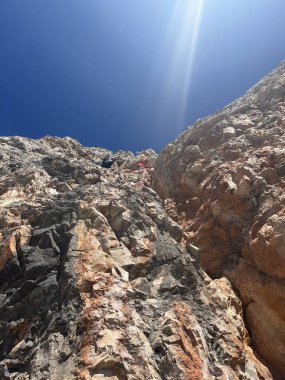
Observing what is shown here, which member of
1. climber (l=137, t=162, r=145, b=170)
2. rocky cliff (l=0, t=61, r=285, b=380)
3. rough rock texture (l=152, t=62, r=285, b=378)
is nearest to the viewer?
rocky cliff (l=0, t=61, r=285, b=380)

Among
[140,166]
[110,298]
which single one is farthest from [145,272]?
[140,166]

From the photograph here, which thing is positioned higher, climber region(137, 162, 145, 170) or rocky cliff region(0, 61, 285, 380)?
climber region(137, 162, 145, 170)

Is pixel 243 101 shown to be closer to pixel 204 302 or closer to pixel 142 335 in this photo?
pixel 204 302

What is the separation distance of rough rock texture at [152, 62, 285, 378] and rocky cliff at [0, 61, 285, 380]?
90 millimetres

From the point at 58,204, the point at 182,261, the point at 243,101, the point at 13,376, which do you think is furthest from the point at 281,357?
the point at 243,101

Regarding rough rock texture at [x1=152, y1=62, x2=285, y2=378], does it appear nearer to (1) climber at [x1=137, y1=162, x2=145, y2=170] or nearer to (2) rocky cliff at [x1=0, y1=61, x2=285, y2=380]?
(2) rocky cliff at [x1=0, y1=61, x2=285, y2=380]

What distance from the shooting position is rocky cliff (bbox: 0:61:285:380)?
1266 centimetres

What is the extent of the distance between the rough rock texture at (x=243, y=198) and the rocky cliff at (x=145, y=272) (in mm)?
90

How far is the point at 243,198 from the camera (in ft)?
86.8

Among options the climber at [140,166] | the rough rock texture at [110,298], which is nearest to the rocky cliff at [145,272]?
the rough rock texture at [110,298]

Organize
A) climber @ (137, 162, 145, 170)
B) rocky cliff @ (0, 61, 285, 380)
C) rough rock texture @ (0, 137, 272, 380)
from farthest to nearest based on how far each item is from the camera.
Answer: climber @ (137, 162, 145, 170)
rocky cliff @ (0, 61, 285, 380)
rough rock texture @ (0, 137, 272, 380)

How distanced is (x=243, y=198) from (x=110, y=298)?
14.9 meters

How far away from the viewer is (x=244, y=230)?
24.9 metres

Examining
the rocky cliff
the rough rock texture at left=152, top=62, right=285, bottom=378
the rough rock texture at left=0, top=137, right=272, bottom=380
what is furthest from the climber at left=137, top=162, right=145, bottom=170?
the rough rock texture at left=0, top=137, right=272, bottom=380
